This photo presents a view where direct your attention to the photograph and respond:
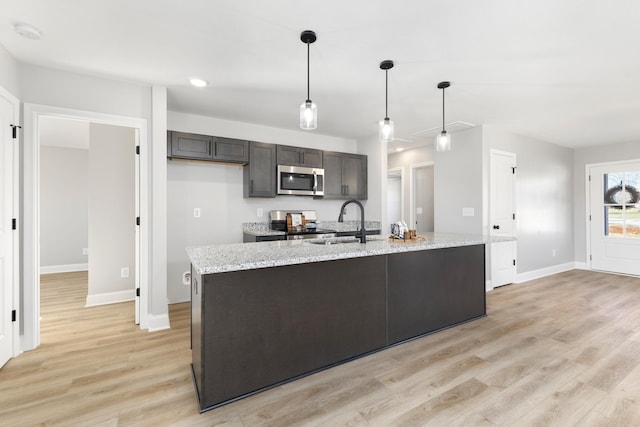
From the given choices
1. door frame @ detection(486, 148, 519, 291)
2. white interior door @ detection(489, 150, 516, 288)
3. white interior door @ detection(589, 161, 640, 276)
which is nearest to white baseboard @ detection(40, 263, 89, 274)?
door frame @ detection(486, 148, 519, 291)

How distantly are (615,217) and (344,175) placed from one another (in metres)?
5.06

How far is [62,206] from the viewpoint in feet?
19.6

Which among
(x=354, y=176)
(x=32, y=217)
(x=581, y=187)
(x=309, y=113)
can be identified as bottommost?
(x=32, y=217)

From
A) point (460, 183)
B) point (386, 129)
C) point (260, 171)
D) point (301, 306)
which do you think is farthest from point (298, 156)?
point (301, 306)

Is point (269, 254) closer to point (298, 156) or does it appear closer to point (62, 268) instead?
point (298, 156)

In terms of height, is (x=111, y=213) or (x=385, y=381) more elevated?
(x=111, y=213)

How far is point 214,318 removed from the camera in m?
1.73

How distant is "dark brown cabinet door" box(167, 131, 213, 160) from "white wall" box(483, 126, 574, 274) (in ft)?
12.6

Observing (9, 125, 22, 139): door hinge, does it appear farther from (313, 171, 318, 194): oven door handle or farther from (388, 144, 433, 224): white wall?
(388, 144, 433, 224): white wall

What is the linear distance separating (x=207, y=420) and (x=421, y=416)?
1176 millimetres

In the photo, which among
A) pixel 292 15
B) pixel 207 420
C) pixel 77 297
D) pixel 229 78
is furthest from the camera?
pixel 77 297

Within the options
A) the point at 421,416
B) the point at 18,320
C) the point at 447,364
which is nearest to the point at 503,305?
the point at 447,364

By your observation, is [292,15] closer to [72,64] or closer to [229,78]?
[229,78]

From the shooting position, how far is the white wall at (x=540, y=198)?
4928 millimetres
